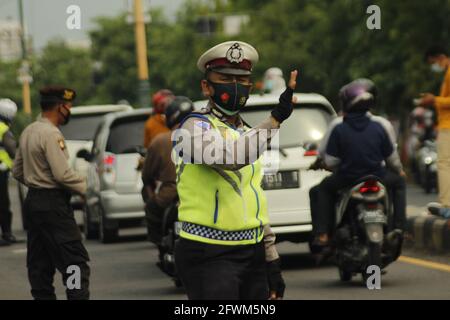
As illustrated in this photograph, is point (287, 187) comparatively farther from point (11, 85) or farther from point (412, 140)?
point (11, 85)

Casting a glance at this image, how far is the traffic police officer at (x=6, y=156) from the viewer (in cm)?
1680

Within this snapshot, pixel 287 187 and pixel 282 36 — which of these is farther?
pixel 282 36

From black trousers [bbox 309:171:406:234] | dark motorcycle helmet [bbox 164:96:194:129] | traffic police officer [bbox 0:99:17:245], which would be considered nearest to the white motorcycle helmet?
traffic police officer [bbox 0:99:17:245]

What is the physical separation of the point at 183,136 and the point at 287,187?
7.00 metres

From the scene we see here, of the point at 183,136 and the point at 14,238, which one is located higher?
the point at 183,136

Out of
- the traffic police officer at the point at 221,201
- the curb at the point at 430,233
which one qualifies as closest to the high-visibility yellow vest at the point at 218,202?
the traffic police officer at the point at 221,201

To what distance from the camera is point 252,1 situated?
5928 cm

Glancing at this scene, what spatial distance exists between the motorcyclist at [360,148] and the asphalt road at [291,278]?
50 centimetres

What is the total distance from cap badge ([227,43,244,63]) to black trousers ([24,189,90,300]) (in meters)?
3.65

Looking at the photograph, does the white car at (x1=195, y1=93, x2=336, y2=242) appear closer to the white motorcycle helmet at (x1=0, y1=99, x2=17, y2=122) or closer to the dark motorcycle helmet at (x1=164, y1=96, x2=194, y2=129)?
the dark motorcycle helmet at (x1=164, y1=96, x2=194, y2=129)

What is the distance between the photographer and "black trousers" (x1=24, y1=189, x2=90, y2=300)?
982cm

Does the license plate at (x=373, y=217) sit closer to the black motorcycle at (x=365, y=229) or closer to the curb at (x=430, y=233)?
the black motorcycle at (x=365, y=229)

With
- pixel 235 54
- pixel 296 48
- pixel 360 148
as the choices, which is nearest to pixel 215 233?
pixel 235 54
